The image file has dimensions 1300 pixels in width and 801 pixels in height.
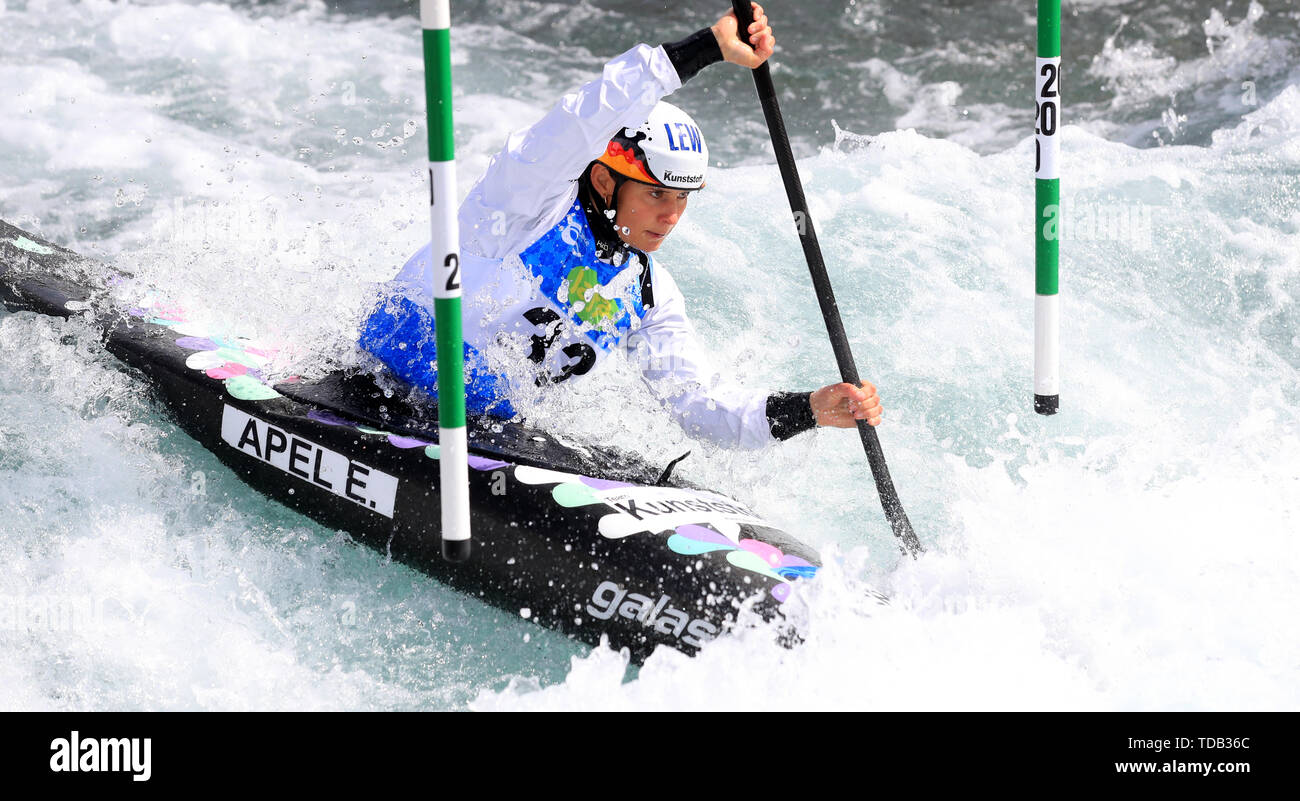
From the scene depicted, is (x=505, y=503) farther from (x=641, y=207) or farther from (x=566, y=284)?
(x=641, y=207)

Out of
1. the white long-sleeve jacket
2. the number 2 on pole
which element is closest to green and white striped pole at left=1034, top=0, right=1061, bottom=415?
the white long-sleeve jacket

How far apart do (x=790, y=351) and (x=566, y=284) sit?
186 cm

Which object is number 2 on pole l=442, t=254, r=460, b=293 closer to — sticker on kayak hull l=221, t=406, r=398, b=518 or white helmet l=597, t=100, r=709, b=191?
white helmet l=597, t=100, r=709, b=191

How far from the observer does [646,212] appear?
3.60 m

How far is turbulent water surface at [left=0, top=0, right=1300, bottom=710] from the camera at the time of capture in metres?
3.23

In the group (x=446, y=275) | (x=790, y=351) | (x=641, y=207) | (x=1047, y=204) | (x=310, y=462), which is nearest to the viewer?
(x=446, y=275)

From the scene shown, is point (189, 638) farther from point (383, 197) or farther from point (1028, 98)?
point (1028, 98)

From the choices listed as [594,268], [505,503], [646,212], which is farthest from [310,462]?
[646,212]

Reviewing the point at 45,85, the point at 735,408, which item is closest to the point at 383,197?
the point at 45,85

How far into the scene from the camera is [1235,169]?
6465mm

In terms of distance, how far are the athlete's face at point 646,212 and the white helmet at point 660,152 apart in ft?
0.12

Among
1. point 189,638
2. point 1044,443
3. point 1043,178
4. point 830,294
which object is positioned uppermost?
point 1043,178

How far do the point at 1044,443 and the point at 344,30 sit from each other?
6.25m

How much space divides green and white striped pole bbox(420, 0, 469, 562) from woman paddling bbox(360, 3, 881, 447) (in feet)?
2.10
